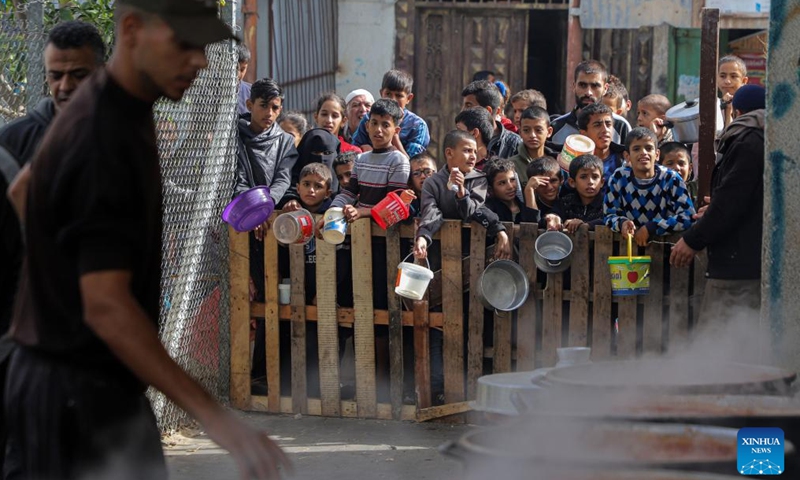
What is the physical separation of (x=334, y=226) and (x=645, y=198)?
1874mm

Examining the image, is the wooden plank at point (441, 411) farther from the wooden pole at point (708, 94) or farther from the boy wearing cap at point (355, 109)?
the boy wearing cap at point (355, 109)

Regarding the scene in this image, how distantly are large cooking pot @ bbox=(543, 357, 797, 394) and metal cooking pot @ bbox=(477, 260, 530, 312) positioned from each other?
2.95 metres

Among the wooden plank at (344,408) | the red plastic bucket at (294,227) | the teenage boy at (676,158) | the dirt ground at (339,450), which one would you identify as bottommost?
the dirt ground at (339,450)

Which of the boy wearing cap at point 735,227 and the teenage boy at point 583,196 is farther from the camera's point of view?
the teenage boy at point 583,196

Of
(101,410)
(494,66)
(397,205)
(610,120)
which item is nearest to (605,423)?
(101,410)

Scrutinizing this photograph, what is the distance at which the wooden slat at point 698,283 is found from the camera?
20.5ft

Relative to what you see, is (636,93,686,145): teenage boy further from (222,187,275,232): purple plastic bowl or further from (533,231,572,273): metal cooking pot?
(222,187,275,232): purple plastic bowl

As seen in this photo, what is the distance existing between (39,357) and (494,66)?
417 inches

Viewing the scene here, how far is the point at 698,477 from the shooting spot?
2586 millimetres

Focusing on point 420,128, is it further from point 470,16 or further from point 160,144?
point 470,16

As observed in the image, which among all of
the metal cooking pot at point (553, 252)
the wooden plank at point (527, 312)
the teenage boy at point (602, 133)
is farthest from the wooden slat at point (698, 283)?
the teenage boy at point (602, 133)

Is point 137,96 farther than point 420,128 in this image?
No

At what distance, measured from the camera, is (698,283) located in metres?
6.29

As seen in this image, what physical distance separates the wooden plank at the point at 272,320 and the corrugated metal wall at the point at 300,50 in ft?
20.8
